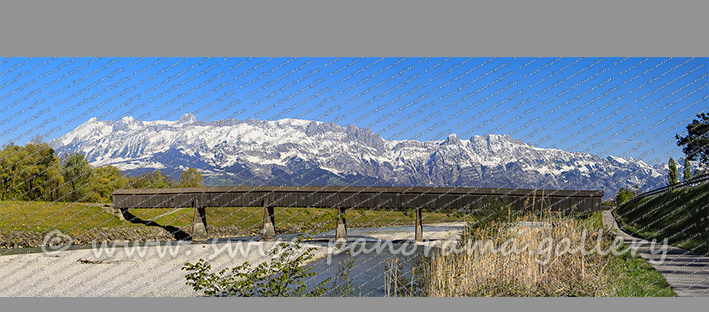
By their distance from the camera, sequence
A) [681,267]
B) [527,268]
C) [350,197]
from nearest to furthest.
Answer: [527,268]
[681,267]
[350,197]

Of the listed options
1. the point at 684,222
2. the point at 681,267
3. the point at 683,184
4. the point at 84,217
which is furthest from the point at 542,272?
the point at 84,217

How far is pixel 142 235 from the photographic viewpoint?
42.9 metres

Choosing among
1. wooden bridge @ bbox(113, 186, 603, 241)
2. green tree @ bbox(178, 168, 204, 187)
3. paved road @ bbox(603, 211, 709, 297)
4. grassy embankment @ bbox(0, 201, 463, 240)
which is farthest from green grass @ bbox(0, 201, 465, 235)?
green tree @ bbox(178, 168, 204, 187)

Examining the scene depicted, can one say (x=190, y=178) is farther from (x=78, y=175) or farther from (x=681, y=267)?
(x=681, y=267)

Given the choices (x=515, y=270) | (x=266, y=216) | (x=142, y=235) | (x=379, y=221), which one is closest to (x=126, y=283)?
(x=515, y=270)

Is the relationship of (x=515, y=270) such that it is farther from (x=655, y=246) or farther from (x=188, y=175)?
(x=188, y=175)

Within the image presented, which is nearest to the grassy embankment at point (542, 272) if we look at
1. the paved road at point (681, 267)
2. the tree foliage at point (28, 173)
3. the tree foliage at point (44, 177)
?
the paved road at point (681, 267)

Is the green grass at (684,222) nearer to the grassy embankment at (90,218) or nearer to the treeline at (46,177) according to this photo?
the grassy embankment at (90,218)

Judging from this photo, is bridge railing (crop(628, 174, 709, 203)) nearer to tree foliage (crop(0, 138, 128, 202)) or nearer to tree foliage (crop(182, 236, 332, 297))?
tree foliage (crop(182, 236, 332, 297))

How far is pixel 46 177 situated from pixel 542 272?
58.9m

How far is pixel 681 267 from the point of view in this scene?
40.9 feet

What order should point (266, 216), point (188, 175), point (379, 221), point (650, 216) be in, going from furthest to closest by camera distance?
1. point (188, 175)
2. point (379, 221)
3. point (266, 216)
4. point (650, 216)

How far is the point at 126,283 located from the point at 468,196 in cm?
2282

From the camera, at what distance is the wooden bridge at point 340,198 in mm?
31438
